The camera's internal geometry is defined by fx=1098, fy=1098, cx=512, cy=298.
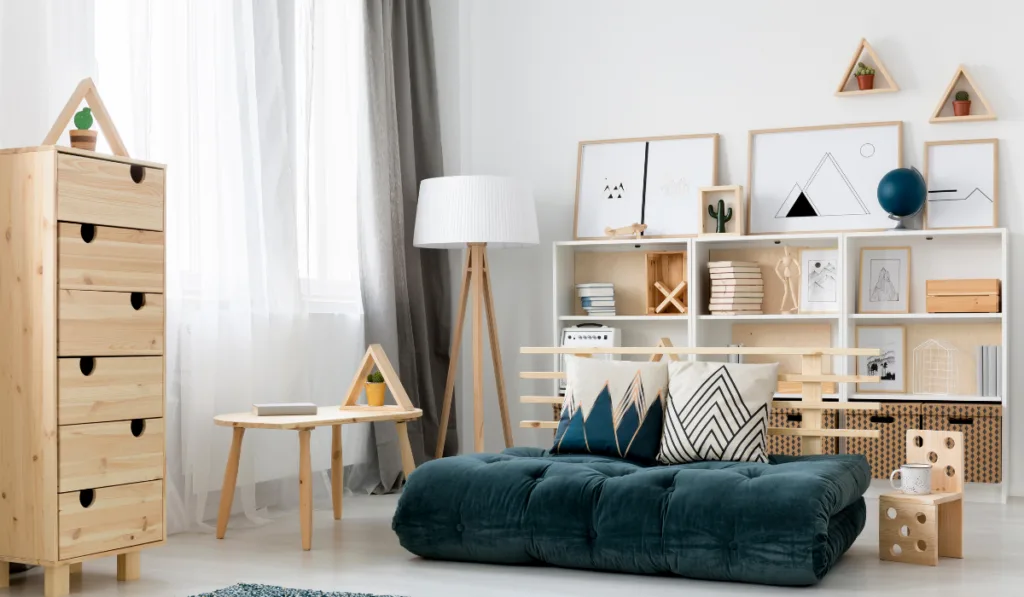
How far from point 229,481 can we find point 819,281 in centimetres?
284

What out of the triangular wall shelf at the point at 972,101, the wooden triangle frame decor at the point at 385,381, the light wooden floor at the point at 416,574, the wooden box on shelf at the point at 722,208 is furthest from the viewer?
the wooden box on shelf at the point at 722,208

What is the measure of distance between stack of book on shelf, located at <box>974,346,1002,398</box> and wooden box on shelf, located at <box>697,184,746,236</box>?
119cm

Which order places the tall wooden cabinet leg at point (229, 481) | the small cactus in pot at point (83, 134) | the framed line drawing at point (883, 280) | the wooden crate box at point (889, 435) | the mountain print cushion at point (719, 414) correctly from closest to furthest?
the small cactus in pot at point (83, 134) → the mountain print cushion at point (719, 414) → the tall wooden cabinet leg at point (229, 481) → the wooden crate box at point (889, 435) → the framed line drawing at point (883, 280)

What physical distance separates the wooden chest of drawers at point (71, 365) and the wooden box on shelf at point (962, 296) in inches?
133

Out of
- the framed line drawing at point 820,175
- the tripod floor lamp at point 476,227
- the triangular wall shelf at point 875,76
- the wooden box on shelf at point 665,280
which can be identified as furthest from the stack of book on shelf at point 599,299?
the triangular wall shelf at point 875,76

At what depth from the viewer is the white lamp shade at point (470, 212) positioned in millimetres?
4902

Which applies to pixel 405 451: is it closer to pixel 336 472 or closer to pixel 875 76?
pixel 336 472

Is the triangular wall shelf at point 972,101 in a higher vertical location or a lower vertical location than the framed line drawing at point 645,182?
higher

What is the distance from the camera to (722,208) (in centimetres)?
518

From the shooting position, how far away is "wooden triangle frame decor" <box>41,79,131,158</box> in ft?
10.5

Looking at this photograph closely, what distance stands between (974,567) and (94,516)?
260cm

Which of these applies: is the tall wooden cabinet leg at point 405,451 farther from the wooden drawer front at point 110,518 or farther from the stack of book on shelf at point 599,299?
the stack of book on shelf at point 599,299

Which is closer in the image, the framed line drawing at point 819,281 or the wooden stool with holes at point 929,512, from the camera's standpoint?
the wooden stool with holes at point 929,512

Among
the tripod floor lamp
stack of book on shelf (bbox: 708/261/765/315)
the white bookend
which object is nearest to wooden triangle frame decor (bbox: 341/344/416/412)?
the white bookend
